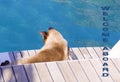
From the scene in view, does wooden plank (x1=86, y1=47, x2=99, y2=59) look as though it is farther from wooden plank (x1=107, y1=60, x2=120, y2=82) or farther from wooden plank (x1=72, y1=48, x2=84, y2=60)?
wooden plank (x1=107, y1=60, x2=120, y2=82)

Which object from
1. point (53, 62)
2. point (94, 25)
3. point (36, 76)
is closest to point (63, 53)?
point (53, 62)

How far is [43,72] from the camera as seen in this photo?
4832 mm

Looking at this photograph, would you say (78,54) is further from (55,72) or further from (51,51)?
(55,72)

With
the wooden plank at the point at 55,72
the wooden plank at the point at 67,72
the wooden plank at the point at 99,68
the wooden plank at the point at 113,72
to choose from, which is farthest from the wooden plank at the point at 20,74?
the wooden plank at the point at 113,72

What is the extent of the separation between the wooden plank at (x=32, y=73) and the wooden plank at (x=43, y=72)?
0.17 ft

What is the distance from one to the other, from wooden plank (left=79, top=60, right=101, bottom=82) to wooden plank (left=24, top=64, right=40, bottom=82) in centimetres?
67

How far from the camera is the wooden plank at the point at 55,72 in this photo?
4715 millimetres

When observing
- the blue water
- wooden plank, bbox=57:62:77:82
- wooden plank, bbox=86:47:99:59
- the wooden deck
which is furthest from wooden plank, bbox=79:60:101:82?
the blue water

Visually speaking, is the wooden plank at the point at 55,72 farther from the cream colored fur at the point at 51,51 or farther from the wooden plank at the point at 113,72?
the wooden plank at the point at 113,72

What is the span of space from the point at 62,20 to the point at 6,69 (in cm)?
500

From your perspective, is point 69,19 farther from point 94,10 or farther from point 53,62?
point 53,62

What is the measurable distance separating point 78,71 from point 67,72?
15 cm

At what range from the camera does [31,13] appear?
979cm

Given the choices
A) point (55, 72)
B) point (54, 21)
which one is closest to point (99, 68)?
point (55, 72)
